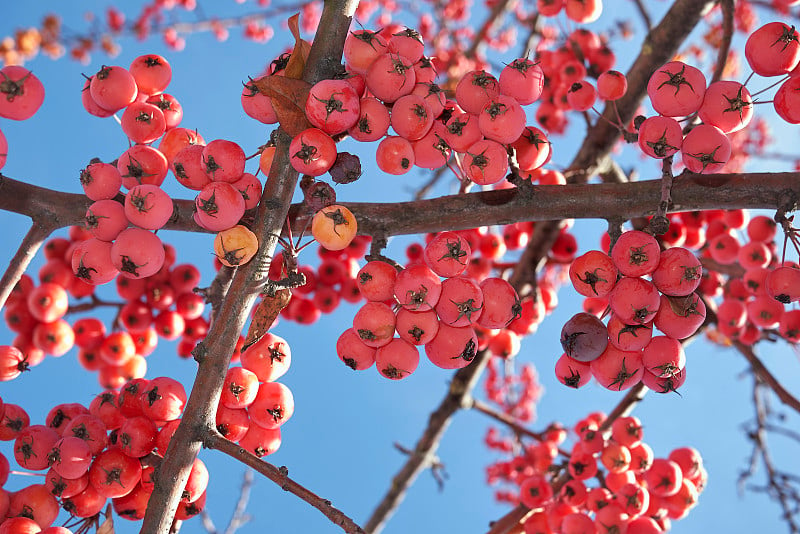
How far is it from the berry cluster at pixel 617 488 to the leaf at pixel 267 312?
2.04m

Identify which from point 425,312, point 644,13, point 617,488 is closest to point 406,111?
point 425,312

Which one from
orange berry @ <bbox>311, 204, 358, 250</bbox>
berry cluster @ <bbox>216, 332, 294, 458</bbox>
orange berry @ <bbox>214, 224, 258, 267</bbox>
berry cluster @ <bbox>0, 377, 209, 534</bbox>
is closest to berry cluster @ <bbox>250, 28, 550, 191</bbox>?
orange berry @ <bbox>311, 204, 358, 250</bbox>

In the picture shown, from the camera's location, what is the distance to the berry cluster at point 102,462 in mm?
2064

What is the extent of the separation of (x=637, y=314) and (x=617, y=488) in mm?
1676

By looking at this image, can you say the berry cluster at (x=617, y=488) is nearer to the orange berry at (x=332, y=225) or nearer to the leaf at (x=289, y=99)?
the orange berry at (x=332, y=225)

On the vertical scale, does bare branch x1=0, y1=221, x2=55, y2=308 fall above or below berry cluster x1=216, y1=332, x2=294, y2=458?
above

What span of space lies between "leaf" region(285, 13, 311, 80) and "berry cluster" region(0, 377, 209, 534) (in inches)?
46.3

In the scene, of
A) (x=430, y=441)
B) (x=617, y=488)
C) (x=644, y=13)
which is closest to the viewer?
(x=617, y=488)

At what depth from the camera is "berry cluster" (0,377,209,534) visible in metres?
2.06

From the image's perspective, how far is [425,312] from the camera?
75.2 inches

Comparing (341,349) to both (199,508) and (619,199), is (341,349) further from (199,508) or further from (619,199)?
(619,199)

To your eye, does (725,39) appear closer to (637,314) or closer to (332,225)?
(637,314)

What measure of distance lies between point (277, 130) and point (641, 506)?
2.57 meters

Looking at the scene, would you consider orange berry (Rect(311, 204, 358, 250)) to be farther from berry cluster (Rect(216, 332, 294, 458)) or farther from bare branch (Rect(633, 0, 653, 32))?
bare branch (Rect(633, 0, 653, 32))
